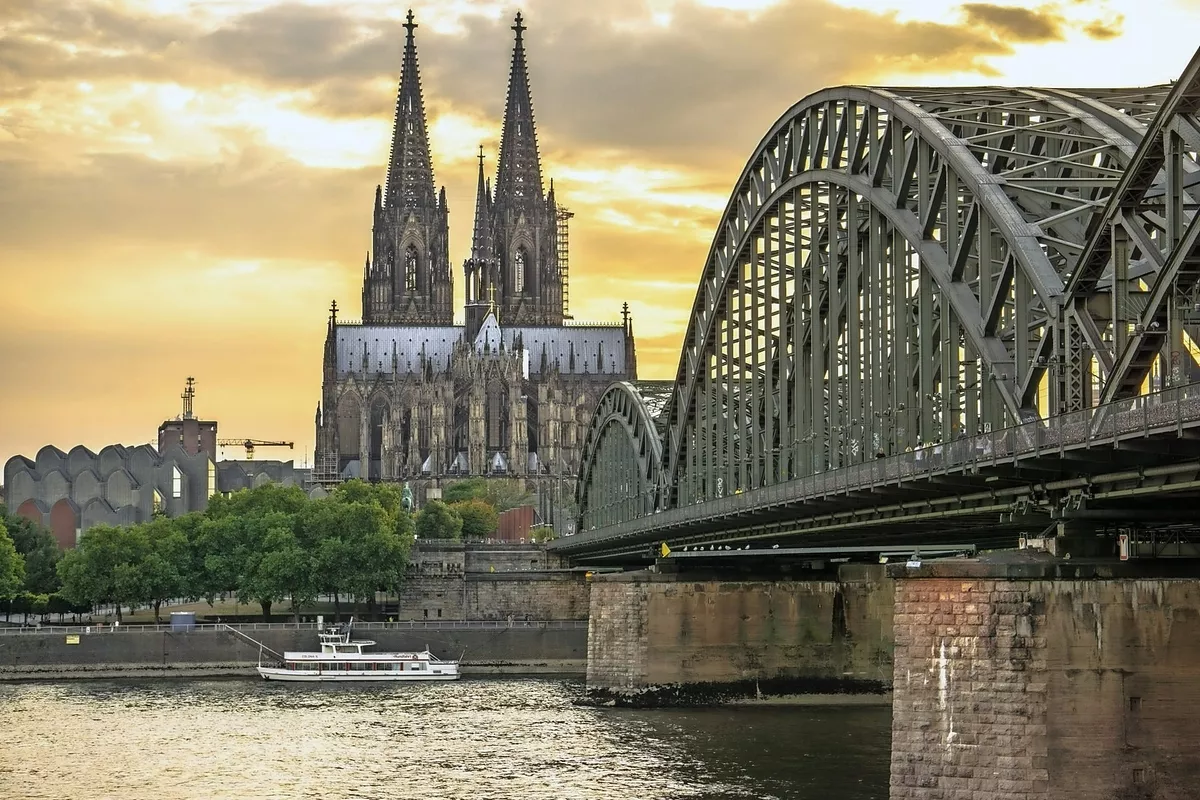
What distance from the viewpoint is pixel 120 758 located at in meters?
71.9

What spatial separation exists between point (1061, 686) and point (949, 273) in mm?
17561

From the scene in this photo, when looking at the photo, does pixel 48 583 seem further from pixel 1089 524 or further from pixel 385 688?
pixel 1089 524

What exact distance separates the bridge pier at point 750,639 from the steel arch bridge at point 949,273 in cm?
524

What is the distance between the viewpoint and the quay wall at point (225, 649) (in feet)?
376

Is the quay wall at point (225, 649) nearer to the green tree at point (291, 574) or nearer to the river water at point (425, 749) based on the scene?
the green tree at point (291, 574)

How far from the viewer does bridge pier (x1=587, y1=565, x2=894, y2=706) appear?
290 ft

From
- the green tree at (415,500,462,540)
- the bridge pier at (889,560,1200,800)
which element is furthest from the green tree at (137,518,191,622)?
the bridge pier at (889,560,1200,800)

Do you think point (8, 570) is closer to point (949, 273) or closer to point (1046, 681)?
point (949, 273)

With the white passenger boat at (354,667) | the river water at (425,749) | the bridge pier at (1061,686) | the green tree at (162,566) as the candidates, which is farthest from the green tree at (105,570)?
the bridge pier at (1061,686)

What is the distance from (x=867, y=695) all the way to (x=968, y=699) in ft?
147

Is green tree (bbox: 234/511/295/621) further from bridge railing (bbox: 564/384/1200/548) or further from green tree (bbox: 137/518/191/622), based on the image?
bridge railing (bbox: 564/384/1200/548)

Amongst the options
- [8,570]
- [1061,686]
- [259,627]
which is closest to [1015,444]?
[1061,686]

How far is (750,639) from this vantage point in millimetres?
89312

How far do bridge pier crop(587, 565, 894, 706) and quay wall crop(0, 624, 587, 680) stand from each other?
29.4 metres
